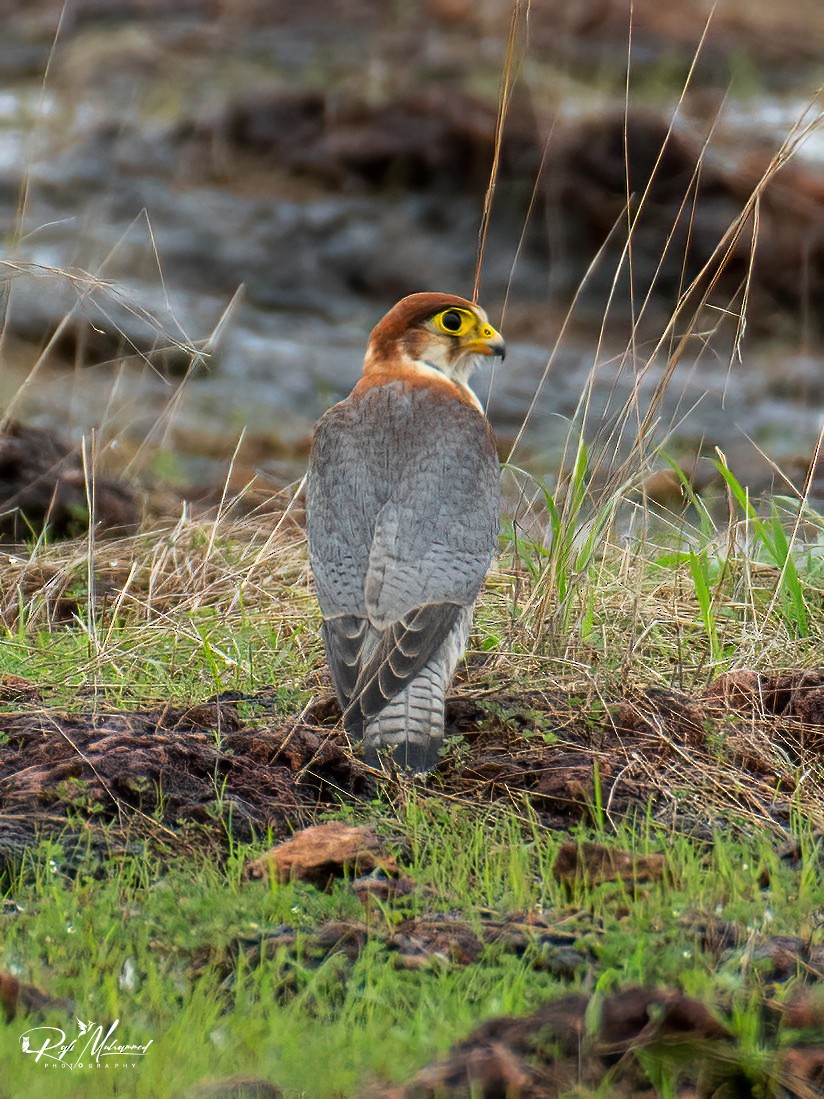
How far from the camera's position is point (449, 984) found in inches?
115

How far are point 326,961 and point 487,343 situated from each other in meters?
2.84

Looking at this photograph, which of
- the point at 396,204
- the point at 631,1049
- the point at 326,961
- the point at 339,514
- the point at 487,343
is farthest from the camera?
the point at 396,204

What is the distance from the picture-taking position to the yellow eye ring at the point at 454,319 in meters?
5.33

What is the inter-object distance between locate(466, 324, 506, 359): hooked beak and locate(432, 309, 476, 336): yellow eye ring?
0.15 ft

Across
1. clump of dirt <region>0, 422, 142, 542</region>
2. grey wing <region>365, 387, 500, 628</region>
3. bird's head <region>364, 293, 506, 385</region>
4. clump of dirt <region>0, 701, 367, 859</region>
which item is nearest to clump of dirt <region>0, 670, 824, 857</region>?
clump of dirt <region>0, 701, 367, 859</region>

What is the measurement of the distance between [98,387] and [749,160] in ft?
21.1

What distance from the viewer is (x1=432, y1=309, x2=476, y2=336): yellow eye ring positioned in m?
5.33

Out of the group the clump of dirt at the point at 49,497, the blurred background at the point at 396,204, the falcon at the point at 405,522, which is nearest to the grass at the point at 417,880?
the falcon at the point at 405,522

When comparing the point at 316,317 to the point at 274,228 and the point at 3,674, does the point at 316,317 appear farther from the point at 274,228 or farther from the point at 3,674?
the point at 3,674

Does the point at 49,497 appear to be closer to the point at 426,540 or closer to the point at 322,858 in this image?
the point at 426,540

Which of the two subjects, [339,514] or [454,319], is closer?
[339,514]

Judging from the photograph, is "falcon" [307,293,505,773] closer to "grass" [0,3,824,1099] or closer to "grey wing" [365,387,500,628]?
"grey wing" [365,387,500,628]

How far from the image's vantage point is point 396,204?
1430 centimetres

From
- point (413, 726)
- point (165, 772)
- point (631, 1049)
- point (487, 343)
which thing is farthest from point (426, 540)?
point (631, 1049)
